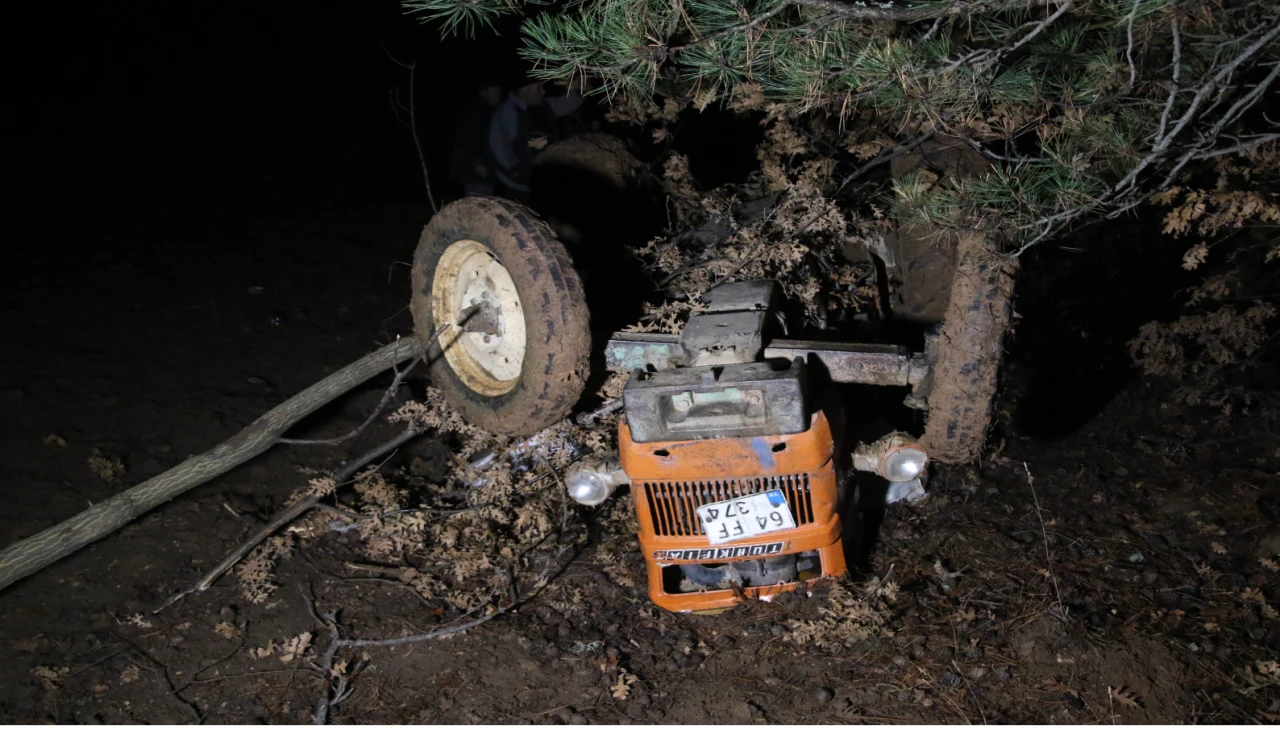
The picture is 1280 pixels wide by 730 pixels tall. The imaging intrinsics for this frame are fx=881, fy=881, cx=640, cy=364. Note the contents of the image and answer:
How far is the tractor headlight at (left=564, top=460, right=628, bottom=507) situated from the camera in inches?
149

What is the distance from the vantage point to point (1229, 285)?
5547 millimetres

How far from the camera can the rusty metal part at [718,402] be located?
130 inches

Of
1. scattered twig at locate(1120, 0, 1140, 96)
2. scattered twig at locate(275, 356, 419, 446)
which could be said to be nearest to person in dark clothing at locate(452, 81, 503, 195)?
scattered twig at locate(275, 356, 419, 446)

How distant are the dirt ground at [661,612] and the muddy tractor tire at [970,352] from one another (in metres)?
0.94

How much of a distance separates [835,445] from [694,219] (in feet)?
8.86

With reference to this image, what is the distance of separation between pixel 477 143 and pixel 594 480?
13.1ft

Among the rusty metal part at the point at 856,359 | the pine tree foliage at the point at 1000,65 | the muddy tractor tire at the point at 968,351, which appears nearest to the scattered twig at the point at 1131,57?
the pine tree foliage at the point at 1000,65

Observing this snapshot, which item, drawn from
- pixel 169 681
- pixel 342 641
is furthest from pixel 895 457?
pixel 169 681

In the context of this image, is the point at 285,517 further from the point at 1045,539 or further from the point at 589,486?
the point at 1045,539

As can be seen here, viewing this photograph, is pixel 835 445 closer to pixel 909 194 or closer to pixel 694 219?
pixel 909 194

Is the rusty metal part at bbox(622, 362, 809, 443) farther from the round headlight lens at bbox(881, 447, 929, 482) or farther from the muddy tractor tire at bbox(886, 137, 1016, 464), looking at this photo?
the muddy tractor tire at bbox(886, 137, 1016, 464)

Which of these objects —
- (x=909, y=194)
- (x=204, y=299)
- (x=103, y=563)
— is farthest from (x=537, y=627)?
(x=204, y=299)

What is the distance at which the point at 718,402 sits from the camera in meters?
3.44

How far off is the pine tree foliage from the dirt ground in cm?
170
